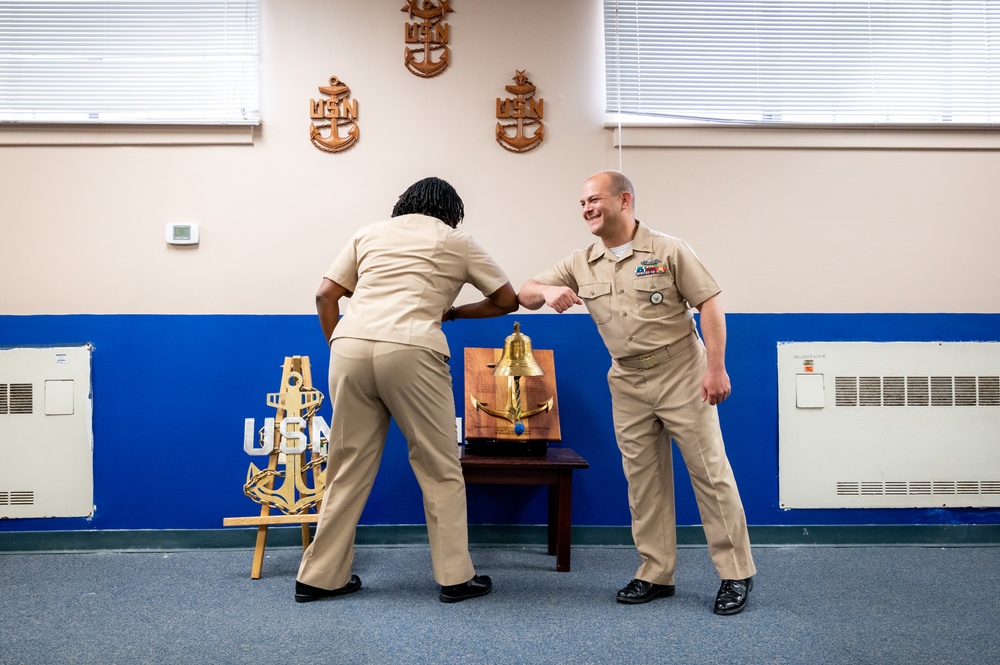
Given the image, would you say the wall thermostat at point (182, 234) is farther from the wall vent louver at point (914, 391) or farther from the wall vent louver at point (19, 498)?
the wall vent louver at point (914, 391)

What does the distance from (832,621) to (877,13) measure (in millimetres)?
2881

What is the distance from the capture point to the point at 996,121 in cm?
331

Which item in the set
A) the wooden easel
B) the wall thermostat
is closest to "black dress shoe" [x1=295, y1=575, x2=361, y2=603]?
the wooden easel

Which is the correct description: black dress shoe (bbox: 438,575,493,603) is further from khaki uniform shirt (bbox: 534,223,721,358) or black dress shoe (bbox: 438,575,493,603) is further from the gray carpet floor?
khaki uniform shirt (bbox: 534,223,721,358)

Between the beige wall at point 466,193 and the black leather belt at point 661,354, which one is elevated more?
the beige wall at point 466,193

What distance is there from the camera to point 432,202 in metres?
2.50

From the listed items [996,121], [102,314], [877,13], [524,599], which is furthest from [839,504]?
[102,314]

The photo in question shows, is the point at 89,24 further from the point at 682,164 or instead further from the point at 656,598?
the point at 656,598

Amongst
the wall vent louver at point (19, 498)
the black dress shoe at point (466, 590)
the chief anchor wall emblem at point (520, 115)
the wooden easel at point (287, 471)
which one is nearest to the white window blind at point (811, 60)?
the chief anchor wall emblem at point (520, 115)

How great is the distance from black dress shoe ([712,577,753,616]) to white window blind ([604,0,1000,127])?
212 centimetres

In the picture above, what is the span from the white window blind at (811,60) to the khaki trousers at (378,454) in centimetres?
187

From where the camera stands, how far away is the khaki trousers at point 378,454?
231 cm

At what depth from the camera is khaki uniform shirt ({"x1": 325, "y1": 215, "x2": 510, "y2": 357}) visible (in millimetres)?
2316

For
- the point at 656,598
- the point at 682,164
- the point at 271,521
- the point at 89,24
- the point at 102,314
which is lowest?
the point at 656,598
